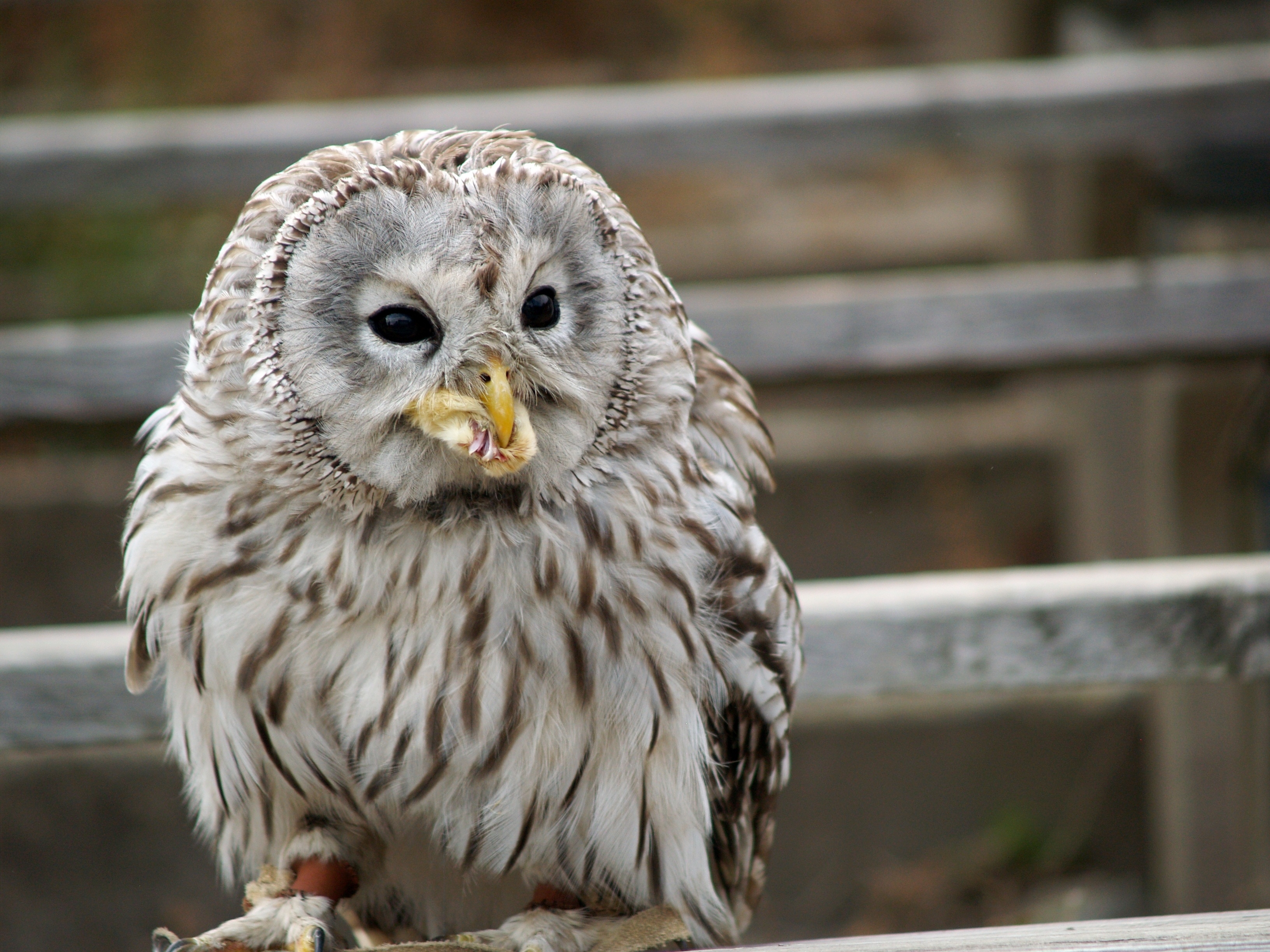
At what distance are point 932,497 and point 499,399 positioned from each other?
4.05m

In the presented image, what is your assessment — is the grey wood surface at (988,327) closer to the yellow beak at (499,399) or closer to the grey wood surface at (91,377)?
the grey wood surface at (91,377)

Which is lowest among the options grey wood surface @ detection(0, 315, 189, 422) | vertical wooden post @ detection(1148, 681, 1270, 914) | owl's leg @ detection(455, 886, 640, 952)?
vertical wooden post @ detection(1148, 681, 1270, 914)

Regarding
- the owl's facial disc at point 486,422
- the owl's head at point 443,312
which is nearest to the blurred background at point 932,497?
the owl's head at point 443,312

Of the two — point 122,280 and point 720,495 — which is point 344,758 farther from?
point 122,280

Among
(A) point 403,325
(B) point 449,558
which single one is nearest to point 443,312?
(A) point 403,325

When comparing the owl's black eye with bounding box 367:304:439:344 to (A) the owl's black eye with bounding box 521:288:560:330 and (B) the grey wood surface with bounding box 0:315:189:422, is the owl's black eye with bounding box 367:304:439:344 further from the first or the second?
(B) the grey wood surface with bounding box 0:315:189:422

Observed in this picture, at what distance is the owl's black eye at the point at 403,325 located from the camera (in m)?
1.40

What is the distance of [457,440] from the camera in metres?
1.38

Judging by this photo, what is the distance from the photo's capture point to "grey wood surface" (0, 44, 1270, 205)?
11.6 feet

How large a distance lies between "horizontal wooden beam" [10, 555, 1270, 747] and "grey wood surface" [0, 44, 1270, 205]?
184 cm

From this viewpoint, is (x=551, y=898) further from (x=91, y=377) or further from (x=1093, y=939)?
(x=91, y=377)

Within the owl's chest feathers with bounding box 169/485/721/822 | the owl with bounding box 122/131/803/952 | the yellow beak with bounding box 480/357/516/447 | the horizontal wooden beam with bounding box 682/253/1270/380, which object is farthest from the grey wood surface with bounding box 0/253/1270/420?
the yellow beak with bounding box 480/357/516/447

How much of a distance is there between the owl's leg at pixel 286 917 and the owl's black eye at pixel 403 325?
0.72 metres

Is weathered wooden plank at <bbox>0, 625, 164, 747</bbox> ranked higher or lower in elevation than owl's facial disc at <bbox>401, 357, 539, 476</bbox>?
lower
